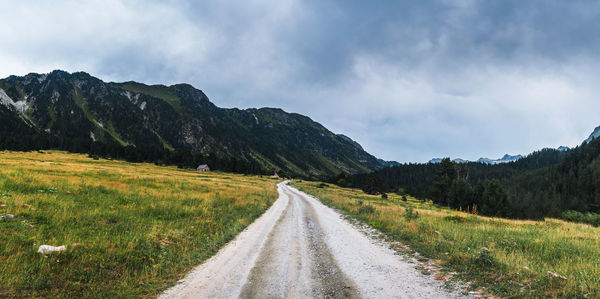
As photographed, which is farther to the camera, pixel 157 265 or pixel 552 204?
pixel 552 204

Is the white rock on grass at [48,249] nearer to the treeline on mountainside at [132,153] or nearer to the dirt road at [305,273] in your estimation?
the dirt road at [305,273]

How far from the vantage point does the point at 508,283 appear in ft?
23.0

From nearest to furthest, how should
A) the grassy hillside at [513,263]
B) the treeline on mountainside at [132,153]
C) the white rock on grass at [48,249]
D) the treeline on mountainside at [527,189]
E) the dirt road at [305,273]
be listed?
the grassy hillside at [513,263], the dirt road at [305,273], the white rock on grass at [48,249], the treeline on mountainside at [527,189], the treeline on mountainside at [132,153]

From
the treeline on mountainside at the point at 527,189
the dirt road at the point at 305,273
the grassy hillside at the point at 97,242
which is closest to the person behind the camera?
the dirt road at the point at 305,273

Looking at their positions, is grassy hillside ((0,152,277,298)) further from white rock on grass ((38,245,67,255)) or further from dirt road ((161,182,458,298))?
dirt road ((161,182,458,298))

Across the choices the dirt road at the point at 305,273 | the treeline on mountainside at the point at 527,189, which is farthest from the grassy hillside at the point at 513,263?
the treeline on mountainside at the point at 527,189

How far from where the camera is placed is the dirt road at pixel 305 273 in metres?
6.61

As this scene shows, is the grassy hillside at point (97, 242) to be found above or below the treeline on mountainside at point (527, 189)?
below

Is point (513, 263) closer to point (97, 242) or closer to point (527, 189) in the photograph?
point (97, 242)

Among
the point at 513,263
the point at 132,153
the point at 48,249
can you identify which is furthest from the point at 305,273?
the point at 132,153

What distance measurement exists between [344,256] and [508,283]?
533 cm

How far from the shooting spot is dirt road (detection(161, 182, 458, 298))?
6.61 m

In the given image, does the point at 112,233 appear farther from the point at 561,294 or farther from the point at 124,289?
the point at 561,294

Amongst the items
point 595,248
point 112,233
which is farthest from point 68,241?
point 595,248
